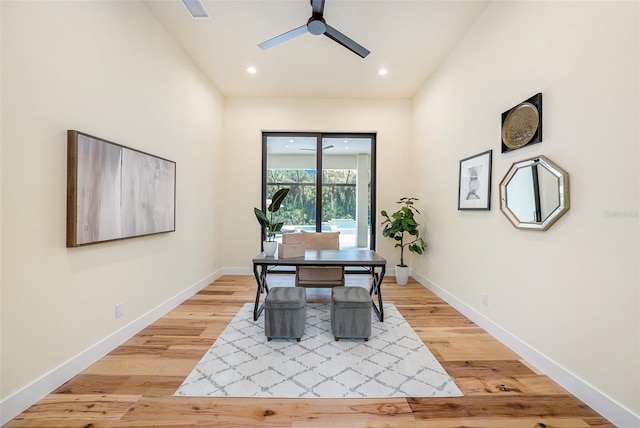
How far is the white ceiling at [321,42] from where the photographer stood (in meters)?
2.60

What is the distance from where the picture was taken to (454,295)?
126 inches

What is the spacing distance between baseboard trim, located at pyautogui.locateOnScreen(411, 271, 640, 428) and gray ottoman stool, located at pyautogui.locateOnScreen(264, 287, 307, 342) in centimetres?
184

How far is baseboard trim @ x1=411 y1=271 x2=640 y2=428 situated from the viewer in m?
1.43

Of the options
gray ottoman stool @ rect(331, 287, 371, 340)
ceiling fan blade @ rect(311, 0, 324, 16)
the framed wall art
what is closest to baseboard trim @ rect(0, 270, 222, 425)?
gray ottoman stool @ rect(331, 287, 371, 340)

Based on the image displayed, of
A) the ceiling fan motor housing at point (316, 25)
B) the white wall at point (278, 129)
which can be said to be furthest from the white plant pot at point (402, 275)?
the ceiling fan motor housing at point (316, 25)

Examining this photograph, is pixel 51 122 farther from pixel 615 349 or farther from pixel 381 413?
pixel 615 349

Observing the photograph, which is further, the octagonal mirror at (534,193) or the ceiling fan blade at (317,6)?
the ceiling fan blade at (317,6)

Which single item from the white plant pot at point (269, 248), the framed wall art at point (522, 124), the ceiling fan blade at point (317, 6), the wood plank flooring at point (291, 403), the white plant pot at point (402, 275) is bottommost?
the wood plank flooring at point (291, 403)

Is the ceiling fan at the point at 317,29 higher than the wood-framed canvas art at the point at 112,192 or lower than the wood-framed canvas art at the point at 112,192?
higher

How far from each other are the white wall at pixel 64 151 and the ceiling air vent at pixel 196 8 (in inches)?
20.0

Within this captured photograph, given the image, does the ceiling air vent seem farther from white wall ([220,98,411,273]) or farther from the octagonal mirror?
the octagonal mirror

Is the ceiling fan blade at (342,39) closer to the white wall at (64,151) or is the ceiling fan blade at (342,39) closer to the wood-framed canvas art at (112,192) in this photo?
the white wall at (64,151)

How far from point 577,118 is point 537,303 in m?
1.36

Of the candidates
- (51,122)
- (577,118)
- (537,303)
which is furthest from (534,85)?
(51,122)
